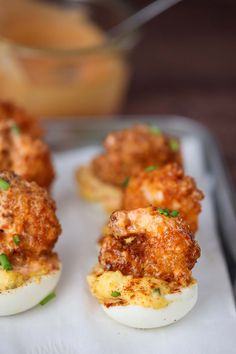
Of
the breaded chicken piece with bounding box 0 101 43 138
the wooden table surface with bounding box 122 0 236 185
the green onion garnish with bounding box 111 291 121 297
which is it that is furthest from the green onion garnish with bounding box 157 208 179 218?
the wooden table surface with bounding box 122 0 236 185

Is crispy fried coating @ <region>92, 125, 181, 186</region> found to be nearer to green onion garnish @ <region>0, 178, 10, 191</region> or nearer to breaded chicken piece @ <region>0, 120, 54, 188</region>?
breaded chicken piece @ <region>0, 120, 54, 188</region>

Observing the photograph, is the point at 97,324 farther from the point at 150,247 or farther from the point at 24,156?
the point at 24,156

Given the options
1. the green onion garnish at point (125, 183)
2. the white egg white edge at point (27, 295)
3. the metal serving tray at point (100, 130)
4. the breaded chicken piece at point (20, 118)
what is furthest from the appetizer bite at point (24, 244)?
the metal serving tray at point (100, 130)

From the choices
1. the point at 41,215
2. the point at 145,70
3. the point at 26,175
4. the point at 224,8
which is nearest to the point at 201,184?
the point at 26,175

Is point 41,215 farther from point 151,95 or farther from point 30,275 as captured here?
point 151,95

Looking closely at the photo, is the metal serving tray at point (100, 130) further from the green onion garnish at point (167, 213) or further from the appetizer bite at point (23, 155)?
the green onion garnish at point (167, 213)
